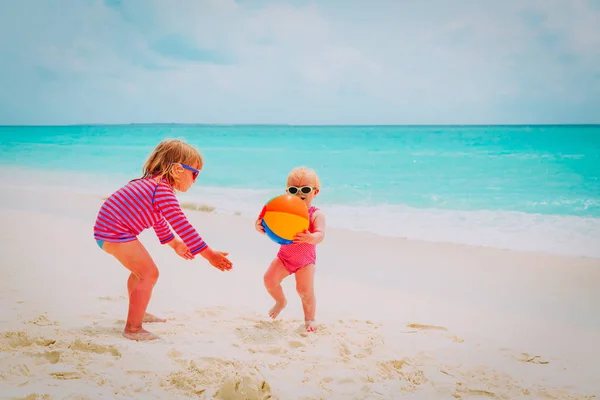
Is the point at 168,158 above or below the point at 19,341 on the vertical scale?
above

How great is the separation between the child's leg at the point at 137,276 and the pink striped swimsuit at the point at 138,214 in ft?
0.17

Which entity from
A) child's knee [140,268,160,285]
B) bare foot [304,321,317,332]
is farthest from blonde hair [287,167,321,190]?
child's knee [140,268,160,285]

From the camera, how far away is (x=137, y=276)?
9.87 ft

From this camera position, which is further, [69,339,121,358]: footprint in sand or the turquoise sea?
the turquoise sea

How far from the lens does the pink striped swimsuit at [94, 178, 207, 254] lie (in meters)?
2.89

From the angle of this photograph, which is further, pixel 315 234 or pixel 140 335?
pixel 315 234

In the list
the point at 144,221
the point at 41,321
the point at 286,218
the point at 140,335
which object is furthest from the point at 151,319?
the point at 286,218

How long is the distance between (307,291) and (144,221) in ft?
3.76

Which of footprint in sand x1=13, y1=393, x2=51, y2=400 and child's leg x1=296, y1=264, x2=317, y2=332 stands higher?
child's leg x1=296, y1=264, x2=317, y2=332

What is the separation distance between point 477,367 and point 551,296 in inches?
78.0

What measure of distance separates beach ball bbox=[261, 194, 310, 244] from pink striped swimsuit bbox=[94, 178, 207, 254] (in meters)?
0.49

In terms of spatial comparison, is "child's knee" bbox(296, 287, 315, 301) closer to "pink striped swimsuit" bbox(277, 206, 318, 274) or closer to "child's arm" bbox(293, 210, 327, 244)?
"pink striped swimsuit" bbox(277, 206, 318, 274)

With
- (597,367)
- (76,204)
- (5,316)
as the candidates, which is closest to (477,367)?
(597,367)

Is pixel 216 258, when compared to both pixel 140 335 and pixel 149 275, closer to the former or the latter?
pixel 149 275
